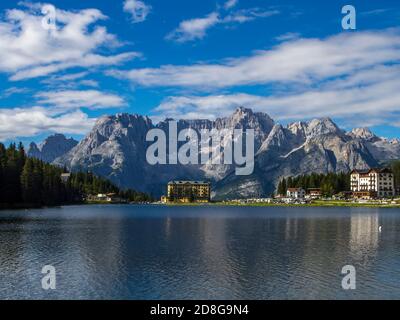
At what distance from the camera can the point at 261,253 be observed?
7625 cm

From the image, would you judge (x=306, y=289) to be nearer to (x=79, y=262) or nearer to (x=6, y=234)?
(x=79, y=262)

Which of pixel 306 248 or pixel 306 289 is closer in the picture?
pixel 306 289

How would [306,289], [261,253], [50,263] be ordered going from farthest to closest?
[261,253] → [50,263] → [306,289]

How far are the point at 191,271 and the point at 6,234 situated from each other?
5437 centimetres

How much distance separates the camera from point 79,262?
6619 centimetres

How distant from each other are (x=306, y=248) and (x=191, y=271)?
29295mm

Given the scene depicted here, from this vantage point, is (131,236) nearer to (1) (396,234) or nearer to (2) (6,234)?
(2) (6,234)

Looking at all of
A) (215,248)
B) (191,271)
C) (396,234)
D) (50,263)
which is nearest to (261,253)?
(215,248)

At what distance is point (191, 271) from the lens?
6019 centimetres
